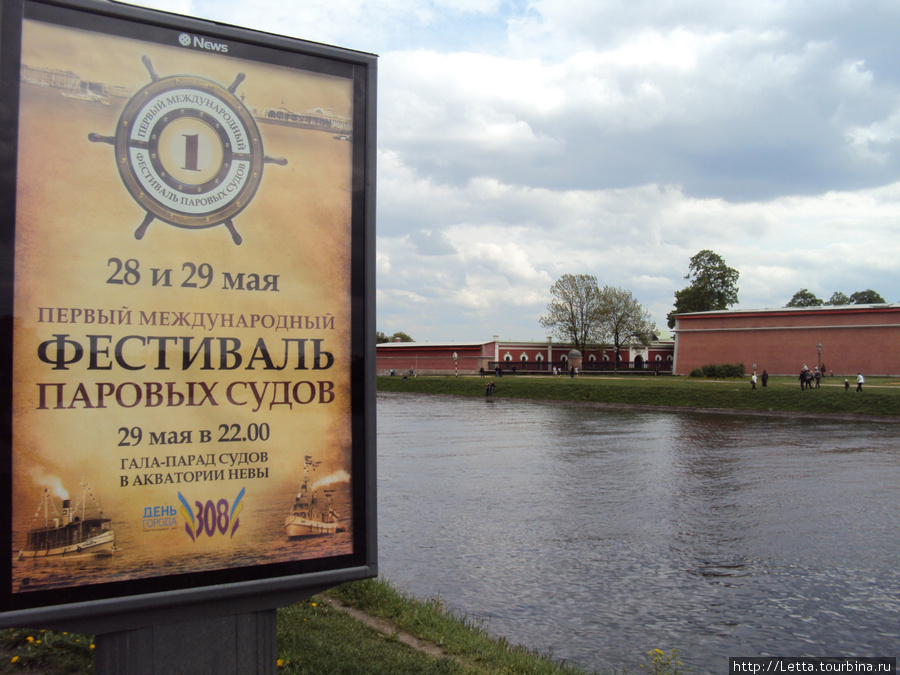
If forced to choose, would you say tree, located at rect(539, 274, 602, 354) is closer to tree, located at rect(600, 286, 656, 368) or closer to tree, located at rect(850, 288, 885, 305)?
tree, located at rect(600, 286, 656, 368)

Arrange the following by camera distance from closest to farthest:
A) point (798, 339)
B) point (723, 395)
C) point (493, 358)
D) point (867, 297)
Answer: point (723, 395) → point (798, 339) → point (493, 358) → point (867, 297)

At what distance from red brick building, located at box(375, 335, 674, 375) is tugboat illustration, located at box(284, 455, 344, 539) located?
66.7 meters

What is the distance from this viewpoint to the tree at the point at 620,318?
80562mm

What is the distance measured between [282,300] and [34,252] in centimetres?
116

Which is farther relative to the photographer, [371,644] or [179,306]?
[371,644]

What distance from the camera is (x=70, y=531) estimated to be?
3182 mm

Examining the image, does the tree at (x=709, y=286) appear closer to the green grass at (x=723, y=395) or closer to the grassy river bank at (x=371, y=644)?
the green grass at (x=723, y=395)

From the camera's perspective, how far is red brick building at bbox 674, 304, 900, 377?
50.9 metres

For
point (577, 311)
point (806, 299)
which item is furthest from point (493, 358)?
point (806, 299)

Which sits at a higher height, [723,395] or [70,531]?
[70,531]

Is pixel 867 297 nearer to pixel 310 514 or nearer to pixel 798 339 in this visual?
pixel 798 339

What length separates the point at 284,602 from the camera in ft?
11.8

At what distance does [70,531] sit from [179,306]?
1157 mm

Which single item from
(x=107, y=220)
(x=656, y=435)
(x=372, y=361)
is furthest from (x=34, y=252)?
(x=656, y=435)
